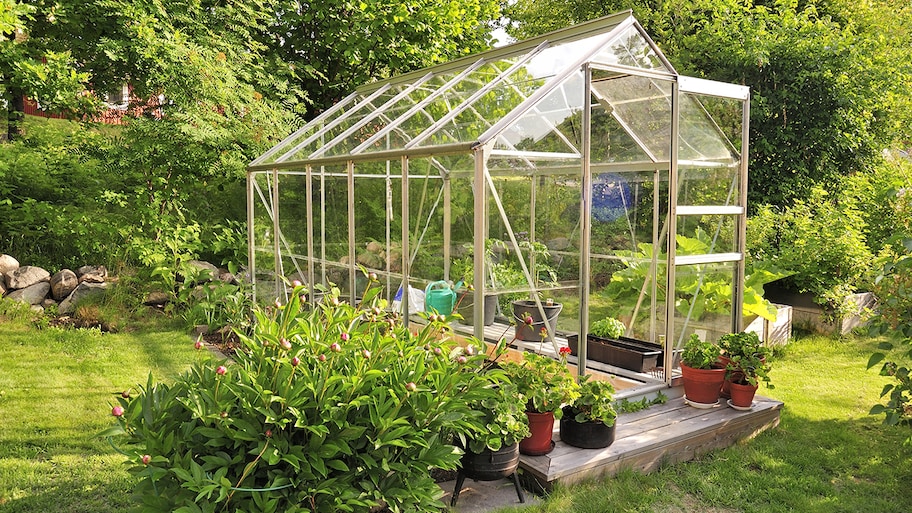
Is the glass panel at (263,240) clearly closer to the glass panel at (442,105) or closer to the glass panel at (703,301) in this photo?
the glass panel at (442,105)

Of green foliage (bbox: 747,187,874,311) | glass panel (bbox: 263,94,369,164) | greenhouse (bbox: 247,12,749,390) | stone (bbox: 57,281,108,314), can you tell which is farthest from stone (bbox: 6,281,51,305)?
green foliage (bbox: 747,187,874,311)

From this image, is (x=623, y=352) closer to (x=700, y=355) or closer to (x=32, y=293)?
(x=700, y=355)

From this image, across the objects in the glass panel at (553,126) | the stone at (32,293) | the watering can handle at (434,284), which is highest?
the glass panel at (553,126)

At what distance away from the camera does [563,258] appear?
4.69 meters

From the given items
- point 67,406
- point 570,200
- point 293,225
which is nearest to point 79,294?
point 293,225

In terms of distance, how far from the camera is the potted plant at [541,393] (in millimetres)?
3562

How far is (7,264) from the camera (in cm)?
730

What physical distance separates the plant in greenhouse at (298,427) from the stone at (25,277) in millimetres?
5402

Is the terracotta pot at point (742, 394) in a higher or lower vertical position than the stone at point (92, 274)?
lower

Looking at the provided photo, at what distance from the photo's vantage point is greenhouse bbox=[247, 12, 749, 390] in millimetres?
4469

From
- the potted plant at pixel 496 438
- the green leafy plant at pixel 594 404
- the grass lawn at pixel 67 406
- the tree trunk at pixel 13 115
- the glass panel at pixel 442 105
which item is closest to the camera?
the potted plant at pixel 496 438

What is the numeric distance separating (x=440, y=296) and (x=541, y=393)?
154 centimetres

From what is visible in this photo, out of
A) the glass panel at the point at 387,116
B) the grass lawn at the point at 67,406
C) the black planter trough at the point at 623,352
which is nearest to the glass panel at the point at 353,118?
the glass panel at the point at 387,116

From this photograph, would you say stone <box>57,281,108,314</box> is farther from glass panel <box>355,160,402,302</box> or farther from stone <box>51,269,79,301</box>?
glass panel <box>355,160,402,302</box>
